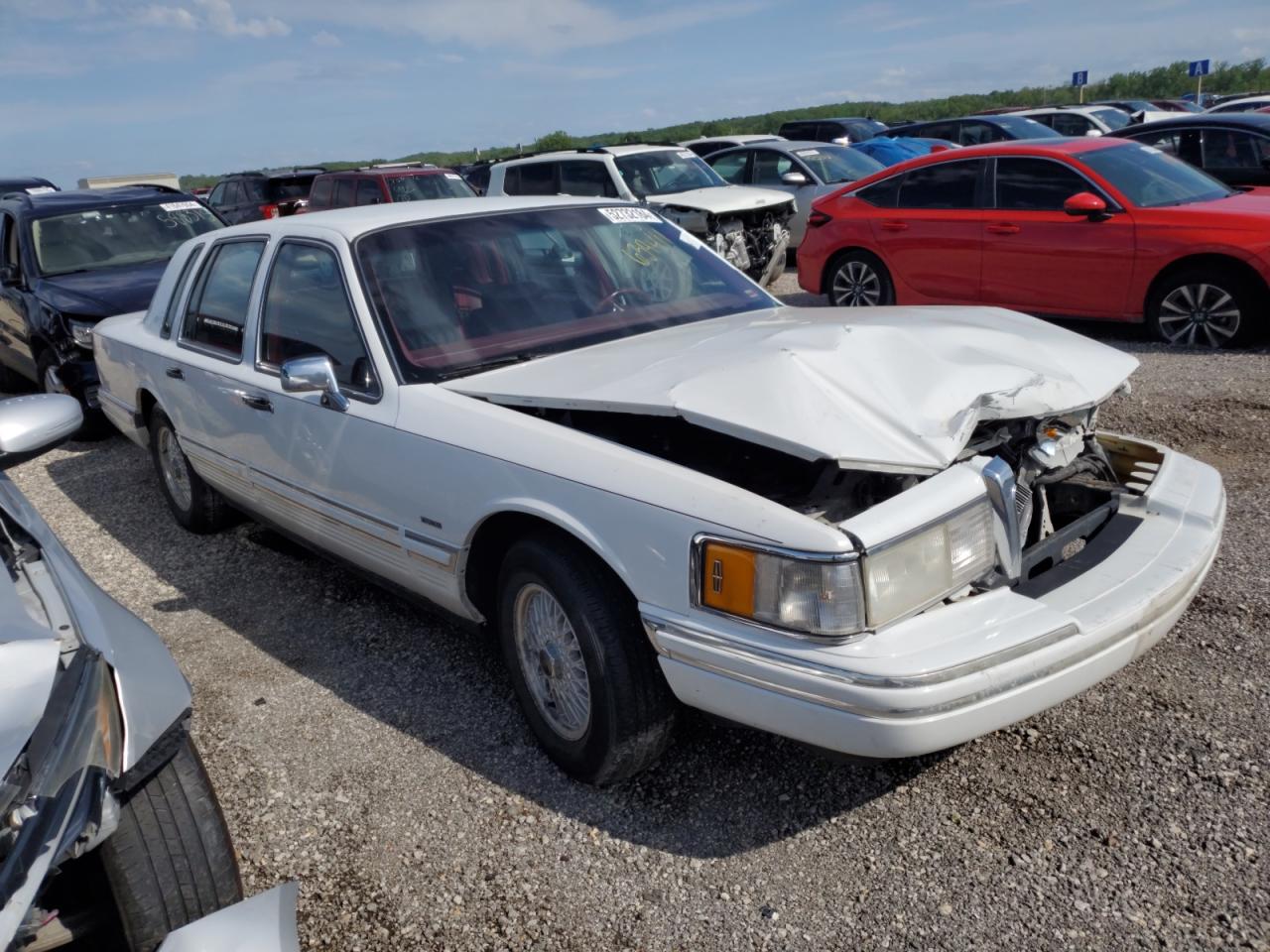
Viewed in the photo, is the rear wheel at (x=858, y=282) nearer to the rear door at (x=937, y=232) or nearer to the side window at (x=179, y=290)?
the rear door at (x=937, y=232)

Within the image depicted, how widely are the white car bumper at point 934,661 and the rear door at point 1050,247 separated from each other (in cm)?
542

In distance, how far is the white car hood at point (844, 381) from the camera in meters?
2.71

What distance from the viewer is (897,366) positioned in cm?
309

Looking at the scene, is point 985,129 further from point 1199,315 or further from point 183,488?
point 183,488

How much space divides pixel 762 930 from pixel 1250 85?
191ft

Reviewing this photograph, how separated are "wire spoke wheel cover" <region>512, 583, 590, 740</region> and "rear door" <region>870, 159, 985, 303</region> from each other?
20.7 feet

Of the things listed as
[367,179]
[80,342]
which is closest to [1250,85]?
[367,179]

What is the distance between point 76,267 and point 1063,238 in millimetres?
7609

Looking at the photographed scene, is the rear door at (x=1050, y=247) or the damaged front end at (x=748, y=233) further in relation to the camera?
the damaged front end at (x=748, y=233)

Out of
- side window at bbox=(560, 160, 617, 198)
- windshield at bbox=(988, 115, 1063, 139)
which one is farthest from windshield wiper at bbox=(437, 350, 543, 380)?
windshield at bbox=(988, 115, 1063, 139)

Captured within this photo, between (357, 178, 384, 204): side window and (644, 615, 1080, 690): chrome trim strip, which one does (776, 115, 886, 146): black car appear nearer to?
(357, 178, 384, 204): side window

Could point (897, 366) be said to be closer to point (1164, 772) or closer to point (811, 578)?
point (811, 578)

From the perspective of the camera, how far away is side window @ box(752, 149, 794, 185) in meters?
13.6

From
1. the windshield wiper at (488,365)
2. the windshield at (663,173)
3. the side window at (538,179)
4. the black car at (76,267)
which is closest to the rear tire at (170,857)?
the windshield wiper at (488,365)
